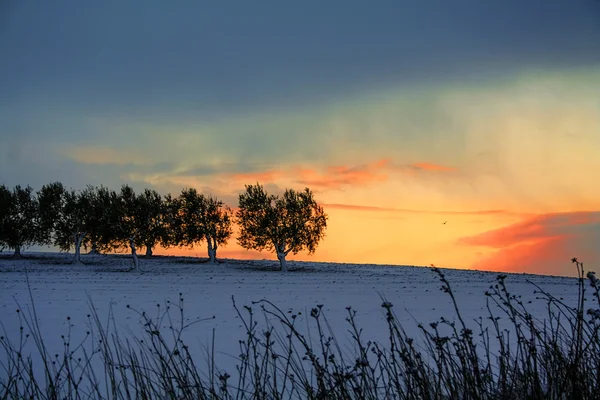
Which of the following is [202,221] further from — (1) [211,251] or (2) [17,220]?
(2) [17,220]

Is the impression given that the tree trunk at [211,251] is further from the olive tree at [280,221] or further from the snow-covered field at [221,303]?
the snow-covered field at [221,303]

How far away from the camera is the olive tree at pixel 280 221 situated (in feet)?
144

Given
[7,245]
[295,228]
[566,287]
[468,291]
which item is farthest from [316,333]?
[7,245]

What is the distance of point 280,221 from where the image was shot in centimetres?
4419

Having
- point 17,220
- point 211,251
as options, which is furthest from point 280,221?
point 17,220

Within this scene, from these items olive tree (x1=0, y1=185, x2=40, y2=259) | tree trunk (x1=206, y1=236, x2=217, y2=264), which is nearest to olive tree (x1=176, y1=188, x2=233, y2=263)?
tree trunk (x1=206, y1=236, x2=217, y2=264)

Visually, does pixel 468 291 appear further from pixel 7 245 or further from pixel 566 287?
pixel 7 245

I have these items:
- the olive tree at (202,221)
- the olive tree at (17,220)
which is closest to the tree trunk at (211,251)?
the olive tree at (202,221)

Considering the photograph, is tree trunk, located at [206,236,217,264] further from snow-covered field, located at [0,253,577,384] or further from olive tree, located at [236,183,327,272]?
snow-covered field, located at [0,253,577,384]

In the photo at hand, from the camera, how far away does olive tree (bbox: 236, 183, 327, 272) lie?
43906 mm

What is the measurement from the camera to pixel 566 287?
1101 inches

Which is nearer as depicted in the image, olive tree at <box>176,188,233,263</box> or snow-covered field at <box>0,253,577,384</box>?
snow-covered field at <box>0,253,577,384</box>

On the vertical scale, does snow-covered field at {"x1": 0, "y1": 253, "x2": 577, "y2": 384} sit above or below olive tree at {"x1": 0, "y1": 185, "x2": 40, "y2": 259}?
below

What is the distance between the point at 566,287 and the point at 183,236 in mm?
30029
